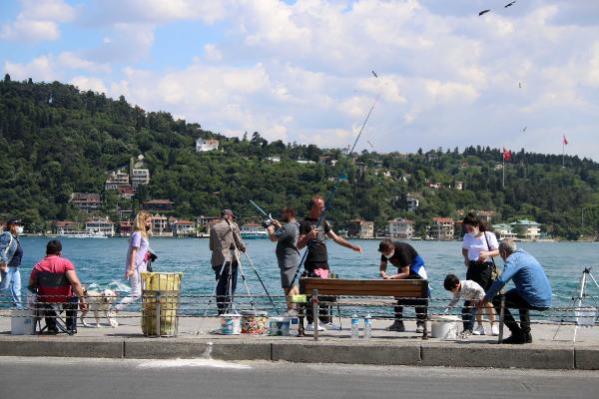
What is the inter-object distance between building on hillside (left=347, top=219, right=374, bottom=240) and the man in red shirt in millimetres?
156778

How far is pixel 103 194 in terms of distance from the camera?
194000 mm

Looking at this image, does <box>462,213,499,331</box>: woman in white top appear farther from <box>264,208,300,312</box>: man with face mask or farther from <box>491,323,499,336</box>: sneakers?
<box>264,208,300,312</box>: man with face mask

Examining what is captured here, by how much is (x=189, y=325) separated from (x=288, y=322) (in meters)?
2.11

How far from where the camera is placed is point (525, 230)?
191875mm

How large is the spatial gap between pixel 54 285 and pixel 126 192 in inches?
7197

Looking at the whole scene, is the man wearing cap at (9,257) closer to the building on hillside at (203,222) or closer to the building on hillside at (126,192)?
the building on hillside at (203,222)

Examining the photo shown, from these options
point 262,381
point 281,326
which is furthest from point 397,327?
point 262,381

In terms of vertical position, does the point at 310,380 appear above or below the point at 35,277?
below

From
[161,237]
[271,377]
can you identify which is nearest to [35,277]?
[271,377]

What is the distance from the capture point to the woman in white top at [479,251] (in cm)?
1447

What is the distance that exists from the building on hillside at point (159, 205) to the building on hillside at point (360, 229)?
33.8m

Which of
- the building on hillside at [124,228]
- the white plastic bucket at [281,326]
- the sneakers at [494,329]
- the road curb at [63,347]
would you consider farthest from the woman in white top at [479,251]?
the building on hillside at [124,228]

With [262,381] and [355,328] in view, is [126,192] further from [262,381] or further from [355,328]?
[262,381]

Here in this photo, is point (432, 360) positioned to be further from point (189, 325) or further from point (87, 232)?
point (87, 232)
